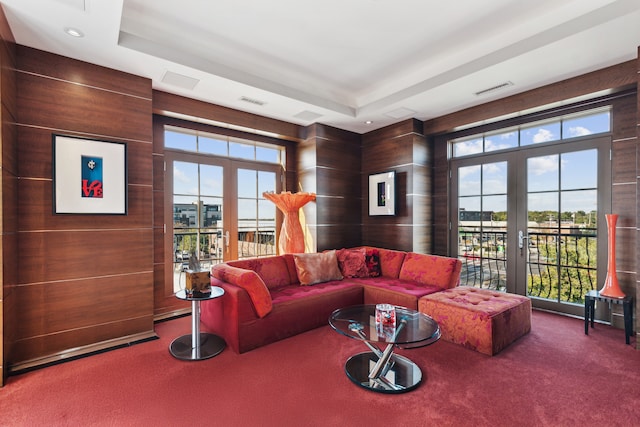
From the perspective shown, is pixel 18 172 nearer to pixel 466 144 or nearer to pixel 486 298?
pixel 486 298

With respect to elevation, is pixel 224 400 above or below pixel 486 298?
below

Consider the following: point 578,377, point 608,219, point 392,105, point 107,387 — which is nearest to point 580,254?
point 608,219

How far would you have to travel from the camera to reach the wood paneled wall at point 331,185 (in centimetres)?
477

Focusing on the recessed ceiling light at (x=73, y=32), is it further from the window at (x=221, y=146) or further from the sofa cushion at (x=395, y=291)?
the sofa cushion at (x=395, y=291)

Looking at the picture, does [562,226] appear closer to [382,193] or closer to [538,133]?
[538,133]

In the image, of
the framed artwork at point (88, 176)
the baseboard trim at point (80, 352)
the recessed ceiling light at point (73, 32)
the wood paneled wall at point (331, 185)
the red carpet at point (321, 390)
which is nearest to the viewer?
the red carpet at point (321, 390)

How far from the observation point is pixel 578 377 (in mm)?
2332

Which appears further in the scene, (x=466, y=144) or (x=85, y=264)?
(x=466, y=144)

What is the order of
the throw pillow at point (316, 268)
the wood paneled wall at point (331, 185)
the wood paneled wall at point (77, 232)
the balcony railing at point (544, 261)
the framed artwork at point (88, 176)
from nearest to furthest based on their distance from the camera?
the wood paneled wall at point (77, 232), the framed artwork at point (88, 176), the balcony railing at point (544, 261), the throw pillow at point (316, 268), the wood paneled wall at point (331, 185)

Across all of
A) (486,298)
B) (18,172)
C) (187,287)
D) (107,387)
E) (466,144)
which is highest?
(466,144)

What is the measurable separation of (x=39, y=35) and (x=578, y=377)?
5103 mm

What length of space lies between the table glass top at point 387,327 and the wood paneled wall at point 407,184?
Answer: 2.08 metres

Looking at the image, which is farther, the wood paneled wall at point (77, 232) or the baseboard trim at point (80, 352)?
the wood paneled wall at point (77, 232)

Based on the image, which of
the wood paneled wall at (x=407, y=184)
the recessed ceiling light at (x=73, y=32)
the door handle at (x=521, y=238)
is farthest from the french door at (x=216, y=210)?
the door handle at (x=521, y=238)
